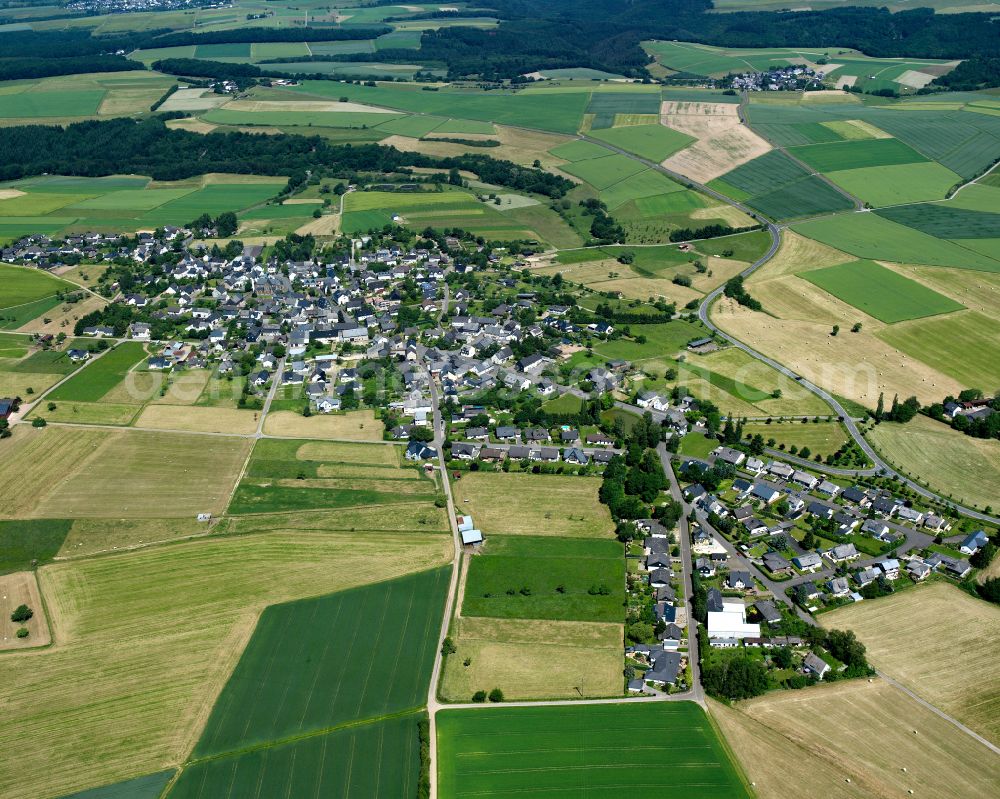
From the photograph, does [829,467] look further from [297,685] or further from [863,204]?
[863,204]

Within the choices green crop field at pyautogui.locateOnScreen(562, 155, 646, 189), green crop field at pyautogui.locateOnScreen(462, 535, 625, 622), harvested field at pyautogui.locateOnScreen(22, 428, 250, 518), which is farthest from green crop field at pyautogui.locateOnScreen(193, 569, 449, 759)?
green crop field at pyautogui.locateOnScreen(562, 155, 646, 189)

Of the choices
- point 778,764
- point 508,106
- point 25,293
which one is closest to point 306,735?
point 778,764

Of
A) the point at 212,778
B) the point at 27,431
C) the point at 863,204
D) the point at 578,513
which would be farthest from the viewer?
the point at 863,204

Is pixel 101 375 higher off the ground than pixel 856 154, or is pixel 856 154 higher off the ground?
pixel 856 154

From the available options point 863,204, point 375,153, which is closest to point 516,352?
point 863,204

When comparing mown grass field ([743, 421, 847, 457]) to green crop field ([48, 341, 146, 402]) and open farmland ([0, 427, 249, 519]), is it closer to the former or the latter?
open farmland ([0, 427, 249, 519])

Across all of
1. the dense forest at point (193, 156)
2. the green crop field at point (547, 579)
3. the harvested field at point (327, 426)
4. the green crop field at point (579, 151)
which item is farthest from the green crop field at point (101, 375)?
the green crop field at point (579, 151)

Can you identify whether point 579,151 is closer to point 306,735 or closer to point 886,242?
point 886,242
